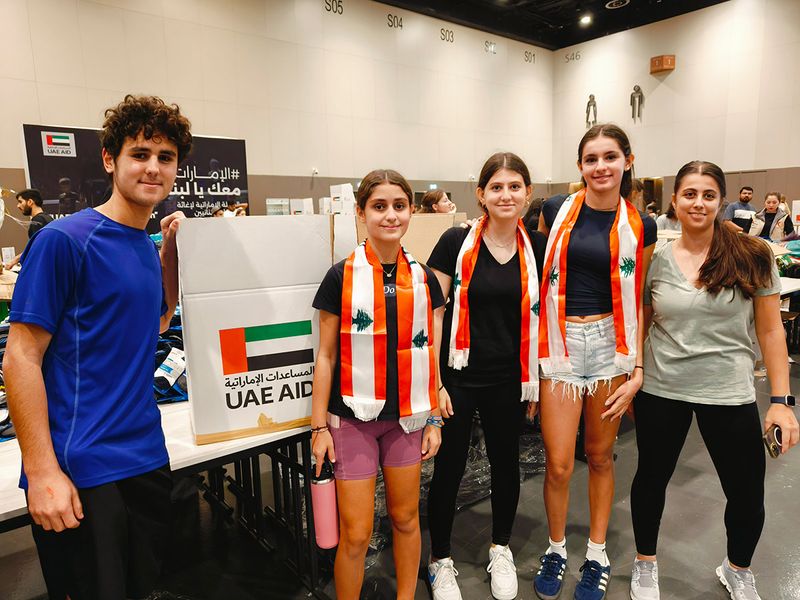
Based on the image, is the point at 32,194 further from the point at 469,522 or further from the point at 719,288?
the point at 719,288

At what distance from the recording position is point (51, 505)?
3.49 feet

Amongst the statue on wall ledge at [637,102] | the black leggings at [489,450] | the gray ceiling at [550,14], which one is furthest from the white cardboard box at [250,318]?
the statue on wall ledge at [637,102]

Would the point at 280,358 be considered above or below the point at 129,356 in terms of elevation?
below

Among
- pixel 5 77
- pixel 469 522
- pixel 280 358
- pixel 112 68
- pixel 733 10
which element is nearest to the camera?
pixel 280 358

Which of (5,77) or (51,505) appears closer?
(51,505)

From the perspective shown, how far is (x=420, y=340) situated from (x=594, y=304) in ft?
2.19

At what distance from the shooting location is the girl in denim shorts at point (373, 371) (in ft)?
5.20

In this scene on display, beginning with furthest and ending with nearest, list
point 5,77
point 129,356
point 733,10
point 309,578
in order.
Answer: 1. point 733,10
2. point 5,77
3. point 309,578
4. point 129,356

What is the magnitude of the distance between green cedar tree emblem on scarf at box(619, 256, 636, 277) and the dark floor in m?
1.25

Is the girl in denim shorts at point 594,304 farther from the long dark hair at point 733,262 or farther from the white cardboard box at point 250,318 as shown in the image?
the white cardboard box at point 250,318

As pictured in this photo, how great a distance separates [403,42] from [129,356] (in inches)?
398

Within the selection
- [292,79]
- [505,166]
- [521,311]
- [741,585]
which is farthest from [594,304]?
[292,79]

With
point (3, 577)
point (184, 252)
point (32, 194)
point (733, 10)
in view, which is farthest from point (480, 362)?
point (733, 10)

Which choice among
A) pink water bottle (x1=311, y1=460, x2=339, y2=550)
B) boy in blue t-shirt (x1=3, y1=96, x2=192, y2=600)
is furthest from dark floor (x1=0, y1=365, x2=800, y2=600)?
boy in blue t-shirt (x1=3, y1=96, x2=192, y2=600)
